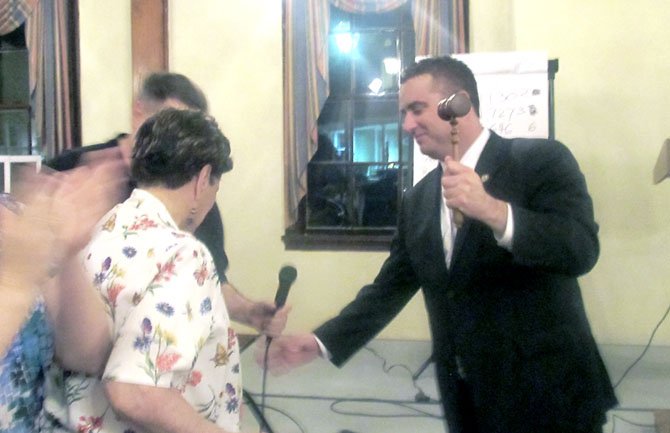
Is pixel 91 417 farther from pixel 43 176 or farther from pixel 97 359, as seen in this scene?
pixel 43 176

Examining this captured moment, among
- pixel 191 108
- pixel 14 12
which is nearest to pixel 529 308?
pixel 191 108

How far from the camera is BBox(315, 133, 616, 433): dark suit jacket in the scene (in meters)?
1.44

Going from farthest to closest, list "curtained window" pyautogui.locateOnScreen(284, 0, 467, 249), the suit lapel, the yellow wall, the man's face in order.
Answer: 1. "curtained window" pyautogui.locateOnScreen(284, 0, 467, 249)
2. the yellow wall
3. the man's face
4. the suit lapel

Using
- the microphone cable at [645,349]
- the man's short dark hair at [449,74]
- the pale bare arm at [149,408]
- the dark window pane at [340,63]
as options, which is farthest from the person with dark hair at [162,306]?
the dark window pane at [340,63]

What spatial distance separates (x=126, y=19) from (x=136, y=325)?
367 cm

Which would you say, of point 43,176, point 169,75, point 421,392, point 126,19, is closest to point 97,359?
point 43,176

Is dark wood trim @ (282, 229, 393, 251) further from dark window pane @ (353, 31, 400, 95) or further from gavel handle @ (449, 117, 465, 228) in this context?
gavel handle @ (449, 117, 465, 228)

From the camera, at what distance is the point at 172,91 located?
6.52ft

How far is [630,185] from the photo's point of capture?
3646 mm

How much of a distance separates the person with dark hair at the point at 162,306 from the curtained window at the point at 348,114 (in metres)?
2.78

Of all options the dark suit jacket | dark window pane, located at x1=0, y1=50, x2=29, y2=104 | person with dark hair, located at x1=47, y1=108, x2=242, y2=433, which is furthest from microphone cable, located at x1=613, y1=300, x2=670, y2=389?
dark window pane, located at x1=0, y1=50, x2=29, y2=104

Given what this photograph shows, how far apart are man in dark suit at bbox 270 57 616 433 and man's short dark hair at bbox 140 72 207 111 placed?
2.35 feet

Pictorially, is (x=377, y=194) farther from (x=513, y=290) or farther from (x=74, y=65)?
(x=513, y=290)

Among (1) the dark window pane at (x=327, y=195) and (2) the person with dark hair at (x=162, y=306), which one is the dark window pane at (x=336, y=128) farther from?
(2) the person with dark hair at (x=162, y=306)
